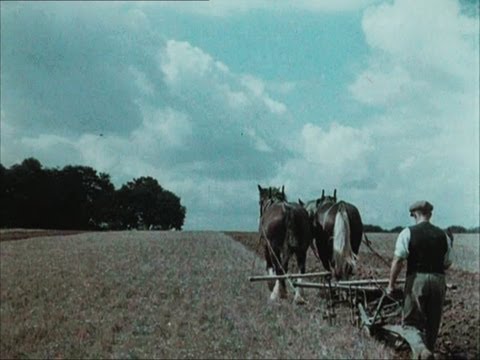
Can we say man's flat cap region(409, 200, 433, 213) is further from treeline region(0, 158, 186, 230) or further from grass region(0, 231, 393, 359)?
treeline region(0, 158, 186, 230)

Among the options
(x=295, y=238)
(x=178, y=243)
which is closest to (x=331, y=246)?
(x=295, y=238)

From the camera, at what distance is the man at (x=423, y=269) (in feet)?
11.3

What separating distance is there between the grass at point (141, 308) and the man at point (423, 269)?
32 centimetres

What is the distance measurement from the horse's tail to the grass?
796mm

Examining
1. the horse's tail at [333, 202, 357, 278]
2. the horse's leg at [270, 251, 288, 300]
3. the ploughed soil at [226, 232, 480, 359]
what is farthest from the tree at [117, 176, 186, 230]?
the horse's tail at [333, 202, 357, 278]

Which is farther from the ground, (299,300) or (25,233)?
(25,233)

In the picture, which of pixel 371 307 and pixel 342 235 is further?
pixel 342 235

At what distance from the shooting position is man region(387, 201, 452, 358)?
3.45 m

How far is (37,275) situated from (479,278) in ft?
13.1

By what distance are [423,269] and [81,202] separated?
1.95 metres

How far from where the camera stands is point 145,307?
3719 mm

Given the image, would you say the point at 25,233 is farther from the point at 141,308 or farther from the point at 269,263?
the point at 269,263

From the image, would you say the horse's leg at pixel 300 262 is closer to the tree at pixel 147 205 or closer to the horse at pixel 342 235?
the horse at pixel 342 235

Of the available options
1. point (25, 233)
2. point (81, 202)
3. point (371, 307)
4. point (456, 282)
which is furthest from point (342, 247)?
point (25, 233)
